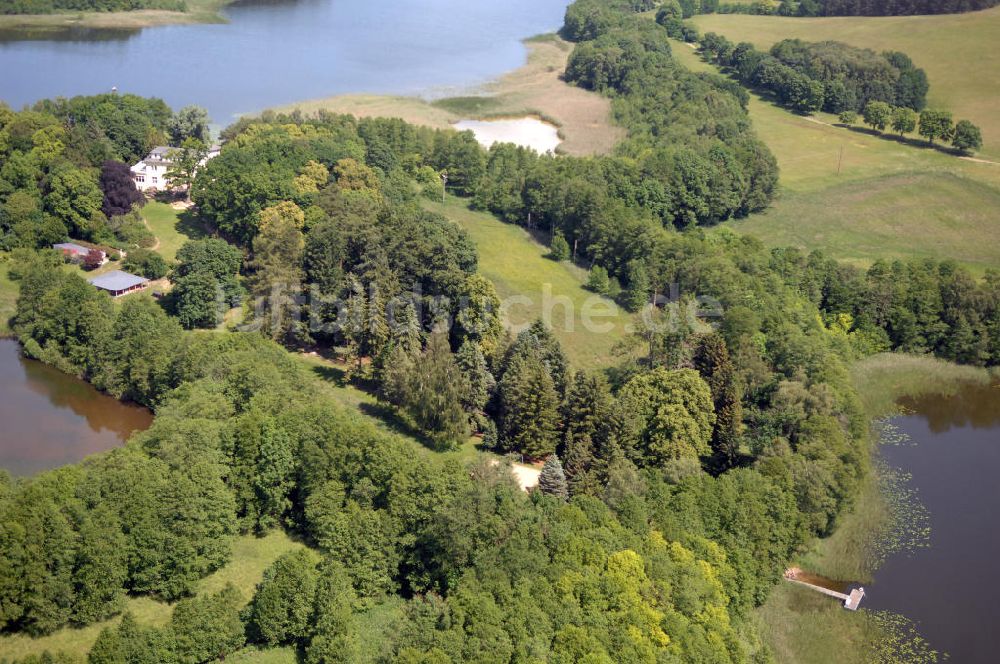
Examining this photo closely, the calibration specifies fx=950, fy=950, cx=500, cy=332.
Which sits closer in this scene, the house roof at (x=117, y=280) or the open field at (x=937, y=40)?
the house roof at (x=117, y=280)

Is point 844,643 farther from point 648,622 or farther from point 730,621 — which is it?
point 648,622

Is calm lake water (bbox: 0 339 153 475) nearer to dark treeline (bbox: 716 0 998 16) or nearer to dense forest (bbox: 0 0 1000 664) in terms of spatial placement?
dense forest (bbox: 0 0 1000 664)

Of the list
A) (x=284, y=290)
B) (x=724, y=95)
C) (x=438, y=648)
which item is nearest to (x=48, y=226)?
(x=284, y=290)

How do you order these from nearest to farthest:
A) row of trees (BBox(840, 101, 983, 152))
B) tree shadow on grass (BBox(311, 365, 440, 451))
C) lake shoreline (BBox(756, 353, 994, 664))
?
lake shoreline (BBox(756, 353, 994, 664)), tree shadow on grass (BBox(311, 365, 440, 451)), row of trees (BBox(840, 101, 983, 152))

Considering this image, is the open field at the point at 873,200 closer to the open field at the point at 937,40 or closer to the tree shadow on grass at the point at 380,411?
the open field at the point at 937,40

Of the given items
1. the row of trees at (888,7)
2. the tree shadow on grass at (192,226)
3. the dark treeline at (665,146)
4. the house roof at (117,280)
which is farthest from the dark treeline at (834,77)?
the house roof at (117,280)

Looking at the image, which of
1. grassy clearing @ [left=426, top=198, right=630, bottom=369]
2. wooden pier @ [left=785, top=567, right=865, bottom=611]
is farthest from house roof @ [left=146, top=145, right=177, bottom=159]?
wooden pier @ [left=785, top=567, right=865, bottom=611]

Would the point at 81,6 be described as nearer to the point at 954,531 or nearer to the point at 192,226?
the point at 192,226
